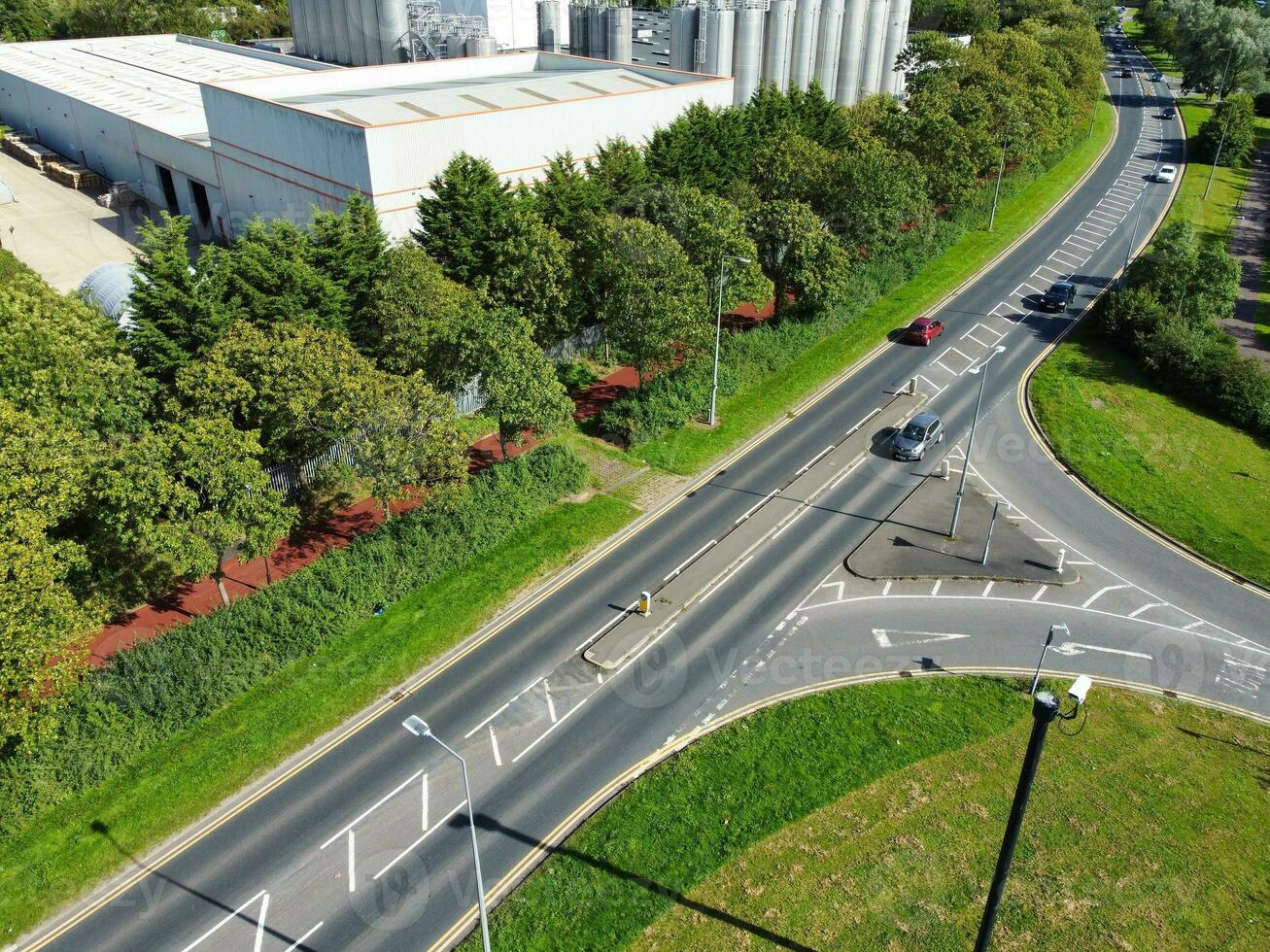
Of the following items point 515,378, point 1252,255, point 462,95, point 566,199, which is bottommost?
point 1252,255

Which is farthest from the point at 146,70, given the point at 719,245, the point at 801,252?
the point at 801,252

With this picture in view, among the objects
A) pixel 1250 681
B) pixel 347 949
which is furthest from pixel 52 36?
pixel 1250 681

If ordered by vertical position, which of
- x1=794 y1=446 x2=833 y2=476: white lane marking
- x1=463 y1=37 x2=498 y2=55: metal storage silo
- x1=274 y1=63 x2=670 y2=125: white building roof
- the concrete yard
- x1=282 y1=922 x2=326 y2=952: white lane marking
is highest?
x1=463 y1=37 x2=498 y2=55: metal storage silo

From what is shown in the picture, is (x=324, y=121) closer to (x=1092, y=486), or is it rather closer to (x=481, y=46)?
(x=481, y=46)

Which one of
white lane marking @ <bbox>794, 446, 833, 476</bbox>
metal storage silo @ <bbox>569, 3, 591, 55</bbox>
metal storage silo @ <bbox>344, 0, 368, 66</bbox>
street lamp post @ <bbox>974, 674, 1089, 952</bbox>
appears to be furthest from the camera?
metal storage silo @ <bbox>569, 3, 591, 55</bbox>

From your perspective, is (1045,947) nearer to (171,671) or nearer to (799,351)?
(171,671)

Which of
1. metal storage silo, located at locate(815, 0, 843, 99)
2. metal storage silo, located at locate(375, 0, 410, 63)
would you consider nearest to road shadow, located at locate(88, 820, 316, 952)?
metal storage silo, located at locate(375, 0, 410, 63)

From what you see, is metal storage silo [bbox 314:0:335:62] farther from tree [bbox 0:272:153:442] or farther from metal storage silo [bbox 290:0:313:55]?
tree [bbox 0:272:153:442]
